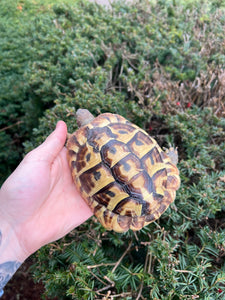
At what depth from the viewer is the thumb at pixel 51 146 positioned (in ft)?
5.98

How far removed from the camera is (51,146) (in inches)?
73.5

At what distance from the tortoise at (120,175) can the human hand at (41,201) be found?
0.18m

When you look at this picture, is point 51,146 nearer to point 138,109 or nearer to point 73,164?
point 73,164

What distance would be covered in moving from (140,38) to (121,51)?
0.30m

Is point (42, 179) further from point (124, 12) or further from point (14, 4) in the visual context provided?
point (14, 4)

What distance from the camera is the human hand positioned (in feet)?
5.57

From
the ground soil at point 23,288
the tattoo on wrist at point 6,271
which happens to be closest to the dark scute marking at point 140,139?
the tattoo on wrist at point 6,271

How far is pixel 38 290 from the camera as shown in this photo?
7.87 ft

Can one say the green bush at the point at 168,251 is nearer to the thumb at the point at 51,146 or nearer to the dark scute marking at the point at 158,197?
the dark scute marking at the point at 158,197

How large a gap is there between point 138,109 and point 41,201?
1.15m

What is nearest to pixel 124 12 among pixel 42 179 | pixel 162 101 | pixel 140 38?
pixel 140 38

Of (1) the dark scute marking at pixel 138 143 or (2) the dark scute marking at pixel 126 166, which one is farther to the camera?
(1) the dark scute marking at pixel 138 143

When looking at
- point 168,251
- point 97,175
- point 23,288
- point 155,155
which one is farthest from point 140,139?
point 23,288

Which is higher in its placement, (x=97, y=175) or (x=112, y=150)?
(x=112, y=150)
